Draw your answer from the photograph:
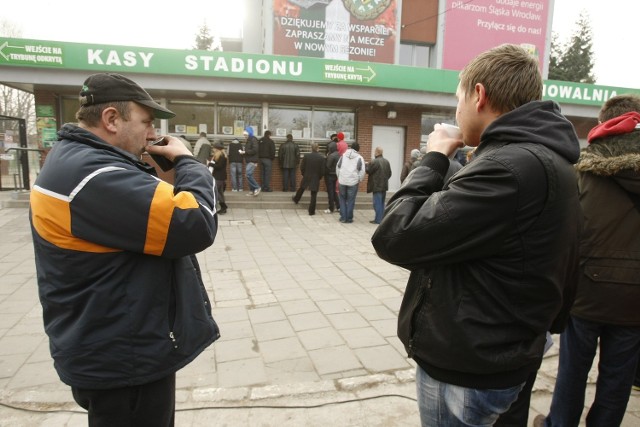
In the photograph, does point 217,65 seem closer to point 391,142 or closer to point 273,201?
point 273,201

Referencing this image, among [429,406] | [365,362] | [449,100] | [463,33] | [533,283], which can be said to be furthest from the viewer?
[463,33]

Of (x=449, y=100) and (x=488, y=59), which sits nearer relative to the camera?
(x=488, y=59)

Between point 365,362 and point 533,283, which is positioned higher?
point 533,283

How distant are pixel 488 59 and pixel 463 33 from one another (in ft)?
53.7

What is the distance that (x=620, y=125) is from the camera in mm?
2018

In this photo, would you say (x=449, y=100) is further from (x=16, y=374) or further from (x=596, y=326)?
(x=16, y=374)

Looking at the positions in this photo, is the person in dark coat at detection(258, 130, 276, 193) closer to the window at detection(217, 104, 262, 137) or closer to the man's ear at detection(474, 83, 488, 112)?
the window at detection(217, 104, 262, 137)

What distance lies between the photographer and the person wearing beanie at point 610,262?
202cm

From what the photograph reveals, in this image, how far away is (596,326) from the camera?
2.17 m

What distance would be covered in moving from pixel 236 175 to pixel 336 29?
641 cm

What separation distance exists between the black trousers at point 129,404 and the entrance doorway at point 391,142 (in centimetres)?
1205

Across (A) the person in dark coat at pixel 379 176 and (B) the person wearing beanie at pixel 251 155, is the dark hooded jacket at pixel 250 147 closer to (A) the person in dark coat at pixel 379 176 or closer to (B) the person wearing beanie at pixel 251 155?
(B) the person wearing beanie at pixel 251 155

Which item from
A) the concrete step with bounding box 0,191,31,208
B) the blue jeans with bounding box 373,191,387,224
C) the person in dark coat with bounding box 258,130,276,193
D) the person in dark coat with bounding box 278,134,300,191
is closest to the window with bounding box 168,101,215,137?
the person in dark coat with bounding box 258,130,276,193

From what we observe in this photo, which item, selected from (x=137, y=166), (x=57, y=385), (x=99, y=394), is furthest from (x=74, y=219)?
(x=57, y=385)
